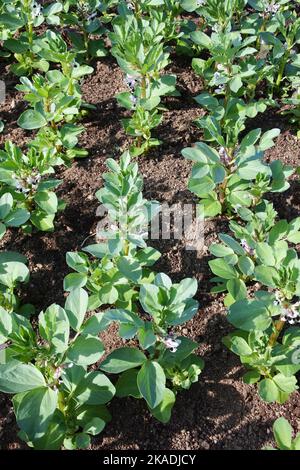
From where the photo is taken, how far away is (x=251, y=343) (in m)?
2.27

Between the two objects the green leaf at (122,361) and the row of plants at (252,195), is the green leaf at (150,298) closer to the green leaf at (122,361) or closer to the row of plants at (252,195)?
the green leaf at (122,361)

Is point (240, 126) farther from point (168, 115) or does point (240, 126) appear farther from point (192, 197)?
point (168, 115)

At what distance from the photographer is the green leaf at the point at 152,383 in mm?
2041

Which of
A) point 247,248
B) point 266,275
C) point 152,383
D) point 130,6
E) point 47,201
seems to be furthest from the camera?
point 130,6

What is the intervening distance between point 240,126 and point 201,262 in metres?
0.71

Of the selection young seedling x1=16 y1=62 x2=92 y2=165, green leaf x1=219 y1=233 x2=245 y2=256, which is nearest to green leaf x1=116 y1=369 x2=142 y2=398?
green leaf x1=219 y1=233 x2=245 y2=256

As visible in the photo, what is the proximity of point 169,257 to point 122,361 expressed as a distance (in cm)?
74

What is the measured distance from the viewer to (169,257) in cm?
278

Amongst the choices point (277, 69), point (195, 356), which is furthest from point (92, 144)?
point (195, 356)

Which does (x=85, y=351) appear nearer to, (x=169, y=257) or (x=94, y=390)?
(x=94, y=390)

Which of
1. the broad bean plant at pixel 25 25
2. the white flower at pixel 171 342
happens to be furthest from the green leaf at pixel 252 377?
the broad bean plant at pixel 25 25

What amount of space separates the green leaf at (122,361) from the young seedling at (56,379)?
54 mm

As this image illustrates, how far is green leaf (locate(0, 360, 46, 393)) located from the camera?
1.97 metres

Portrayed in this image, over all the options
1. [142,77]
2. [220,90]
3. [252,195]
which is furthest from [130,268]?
[220,90]
